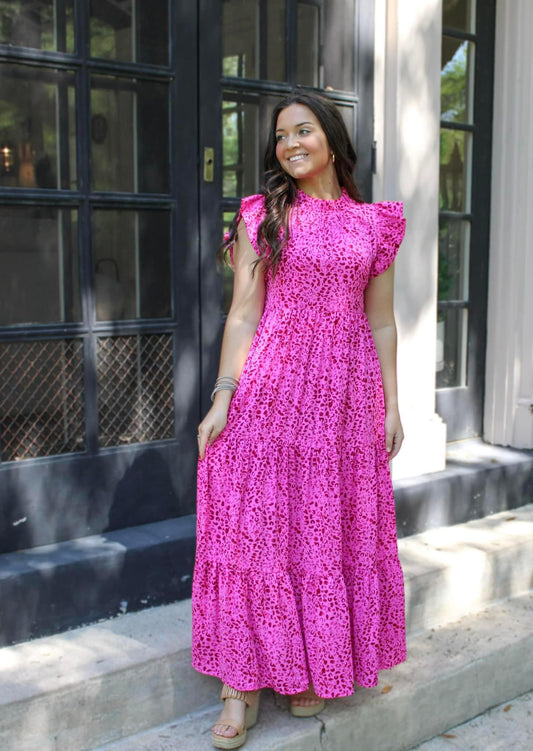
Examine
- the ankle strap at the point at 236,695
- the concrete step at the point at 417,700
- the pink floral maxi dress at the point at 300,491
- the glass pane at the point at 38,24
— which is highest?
the glass pane at the point at 38,24

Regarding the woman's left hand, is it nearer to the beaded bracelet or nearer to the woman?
the woman

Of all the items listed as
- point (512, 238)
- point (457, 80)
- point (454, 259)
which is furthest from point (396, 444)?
point (457, 80)

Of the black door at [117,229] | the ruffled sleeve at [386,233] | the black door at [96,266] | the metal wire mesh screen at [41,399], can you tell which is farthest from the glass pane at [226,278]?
the ruffled sleeve at [386,233]

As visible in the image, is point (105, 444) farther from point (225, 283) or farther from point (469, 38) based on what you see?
point (469, 38)

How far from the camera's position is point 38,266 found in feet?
10.3

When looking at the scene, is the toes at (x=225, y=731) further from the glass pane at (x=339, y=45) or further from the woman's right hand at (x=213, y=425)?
the glass pane at (x=339, y=45)

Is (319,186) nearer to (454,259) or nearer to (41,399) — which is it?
(41,399)

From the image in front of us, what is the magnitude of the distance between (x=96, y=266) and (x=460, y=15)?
2568 millimetres

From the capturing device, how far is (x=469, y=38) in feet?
15.2

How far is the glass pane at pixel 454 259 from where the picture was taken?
186 inches

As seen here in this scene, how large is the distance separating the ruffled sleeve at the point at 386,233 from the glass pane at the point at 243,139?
36.3 inches

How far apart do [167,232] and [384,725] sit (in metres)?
1.93

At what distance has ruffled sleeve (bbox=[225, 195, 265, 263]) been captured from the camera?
8.81 ft

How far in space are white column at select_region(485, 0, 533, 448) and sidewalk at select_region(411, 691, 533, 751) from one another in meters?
1.73
